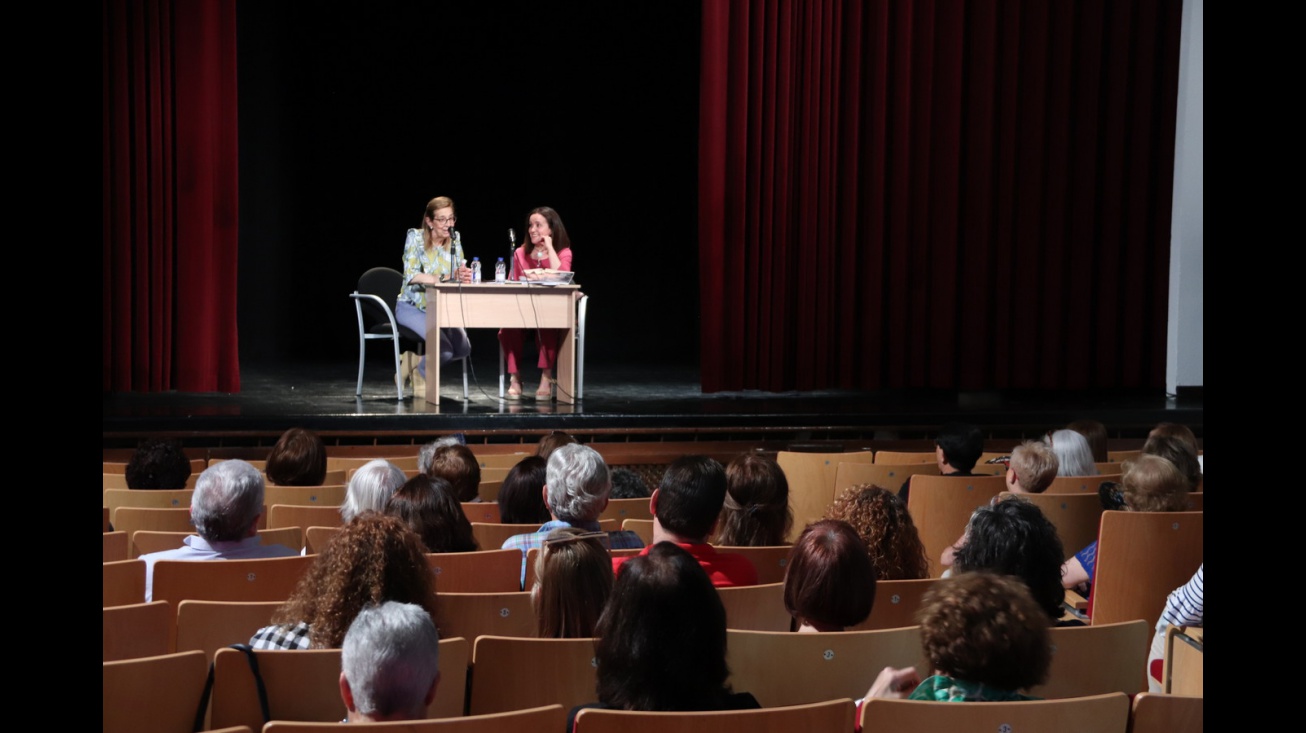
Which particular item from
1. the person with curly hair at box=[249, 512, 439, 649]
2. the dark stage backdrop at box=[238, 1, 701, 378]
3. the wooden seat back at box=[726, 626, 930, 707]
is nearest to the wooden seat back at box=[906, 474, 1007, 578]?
the wooden seat back at box=[726, 626, 930, 707]

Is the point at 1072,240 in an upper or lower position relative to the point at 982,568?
upper

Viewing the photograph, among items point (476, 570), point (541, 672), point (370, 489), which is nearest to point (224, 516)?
point (370, 489)

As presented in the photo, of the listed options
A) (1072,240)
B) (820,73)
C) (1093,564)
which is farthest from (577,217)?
(1093,564)

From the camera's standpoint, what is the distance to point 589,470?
11.4ft

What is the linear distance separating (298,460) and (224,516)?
4.39 feet

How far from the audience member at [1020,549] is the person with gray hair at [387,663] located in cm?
147

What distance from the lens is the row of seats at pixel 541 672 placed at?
89.0 inches

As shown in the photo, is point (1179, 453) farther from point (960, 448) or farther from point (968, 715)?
point (968, 715)

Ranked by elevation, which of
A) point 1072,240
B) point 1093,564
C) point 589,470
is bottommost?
point 1093,564

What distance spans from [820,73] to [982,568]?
6803 mm

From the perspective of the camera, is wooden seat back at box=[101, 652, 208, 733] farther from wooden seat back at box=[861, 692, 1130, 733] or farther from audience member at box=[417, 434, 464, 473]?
audience member at box=[417, 434, 464, 473]

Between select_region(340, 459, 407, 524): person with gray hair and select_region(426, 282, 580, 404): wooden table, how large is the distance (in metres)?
3.87

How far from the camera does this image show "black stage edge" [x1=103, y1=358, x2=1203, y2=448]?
23.8 ft

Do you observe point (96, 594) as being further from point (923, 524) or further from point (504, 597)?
point (923, 524)
